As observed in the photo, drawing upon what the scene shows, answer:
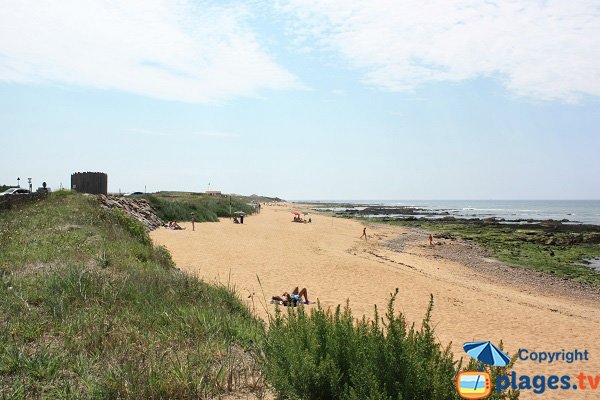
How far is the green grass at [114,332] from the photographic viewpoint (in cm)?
432

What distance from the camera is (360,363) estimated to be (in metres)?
4.14

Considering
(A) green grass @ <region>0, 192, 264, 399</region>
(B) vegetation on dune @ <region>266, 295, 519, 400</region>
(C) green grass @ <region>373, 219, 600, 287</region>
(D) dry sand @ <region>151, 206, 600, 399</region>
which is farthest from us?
(C) green grass @ <region>373, 219, 600, 287</region>

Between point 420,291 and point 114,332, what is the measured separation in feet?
36.4

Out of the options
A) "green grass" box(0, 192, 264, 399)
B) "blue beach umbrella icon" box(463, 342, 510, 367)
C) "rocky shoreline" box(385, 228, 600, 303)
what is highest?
"blue beach umbrella icon" box(463, 342, 510, 367)

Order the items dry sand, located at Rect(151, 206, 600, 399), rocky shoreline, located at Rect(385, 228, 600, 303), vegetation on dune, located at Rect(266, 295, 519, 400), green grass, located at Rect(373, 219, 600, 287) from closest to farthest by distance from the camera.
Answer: vegetation on dune, located at Rect(266, 295, 519, 400), dry sand, located at Rect(151, 206, 600, 399), rocky shoreline, located at Rect(385, 228, 600, 303), green grass, located at Rect(373, 219, 600, 287)

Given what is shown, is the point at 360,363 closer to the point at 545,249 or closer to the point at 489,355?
the point at 489,355

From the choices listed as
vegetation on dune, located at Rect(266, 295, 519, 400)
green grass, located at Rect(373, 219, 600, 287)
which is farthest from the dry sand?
green grass, located at Rect(373, 219, 600, 287)

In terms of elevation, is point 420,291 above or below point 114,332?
below

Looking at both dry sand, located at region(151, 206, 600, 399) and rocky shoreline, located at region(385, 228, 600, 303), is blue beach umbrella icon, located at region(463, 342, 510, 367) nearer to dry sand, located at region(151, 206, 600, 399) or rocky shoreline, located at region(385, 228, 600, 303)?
dry sand, located at region(151, 206, 600, 399)

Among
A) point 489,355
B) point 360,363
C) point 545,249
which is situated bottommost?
point 545,249

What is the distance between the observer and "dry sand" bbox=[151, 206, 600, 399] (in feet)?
33.3

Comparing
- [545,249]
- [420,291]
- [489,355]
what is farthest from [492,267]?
[489,355]

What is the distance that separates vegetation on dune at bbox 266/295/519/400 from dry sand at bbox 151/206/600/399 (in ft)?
7.85

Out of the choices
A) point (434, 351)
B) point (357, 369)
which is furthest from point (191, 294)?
point (434, 351)
